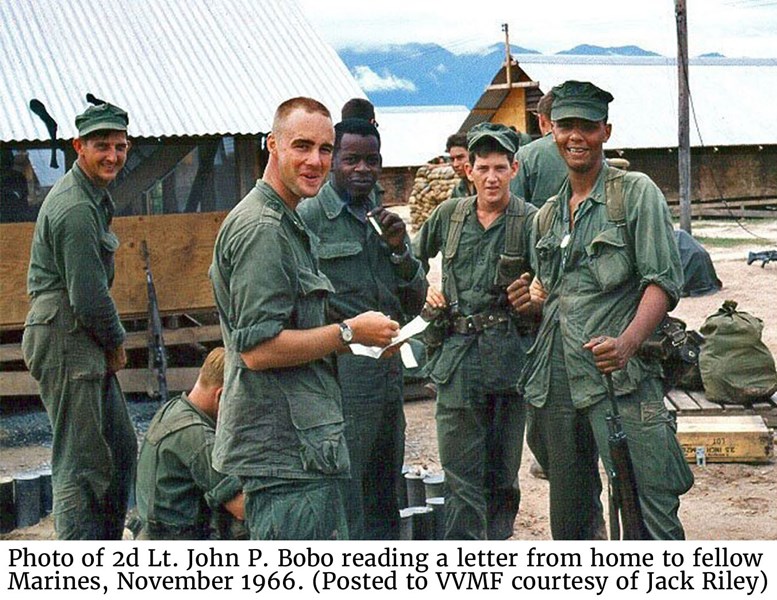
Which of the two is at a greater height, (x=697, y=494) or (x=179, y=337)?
(x=179, y=337)

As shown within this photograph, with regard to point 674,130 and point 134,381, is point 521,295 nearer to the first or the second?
point 134,381

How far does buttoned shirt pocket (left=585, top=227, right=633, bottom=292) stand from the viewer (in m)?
4.37

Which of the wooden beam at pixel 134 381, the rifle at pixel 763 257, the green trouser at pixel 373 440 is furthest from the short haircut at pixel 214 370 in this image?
the rifle at pixel 763 257

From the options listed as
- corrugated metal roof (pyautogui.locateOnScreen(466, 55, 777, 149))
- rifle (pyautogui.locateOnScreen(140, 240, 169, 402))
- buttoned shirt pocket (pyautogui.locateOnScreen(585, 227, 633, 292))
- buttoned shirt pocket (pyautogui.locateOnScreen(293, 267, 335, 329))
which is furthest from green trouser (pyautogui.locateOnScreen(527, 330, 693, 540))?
corrugated metal roof (pyautogui.locateOnScreen(466, 55, 777, 149))

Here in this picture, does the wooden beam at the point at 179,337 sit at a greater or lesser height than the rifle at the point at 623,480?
greater

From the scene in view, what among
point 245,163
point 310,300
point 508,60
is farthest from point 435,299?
point 508,60

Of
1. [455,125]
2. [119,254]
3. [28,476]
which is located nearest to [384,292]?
[28,476]

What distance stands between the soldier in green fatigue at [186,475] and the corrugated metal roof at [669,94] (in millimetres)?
27155

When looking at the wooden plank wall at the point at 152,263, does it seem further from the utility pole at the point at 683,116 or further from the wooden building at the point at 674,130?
the wooden building at the point at 674,130

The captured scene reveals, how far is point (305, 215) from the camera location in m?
5.01

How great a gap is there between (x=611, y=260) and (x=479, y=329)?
115 centimetres

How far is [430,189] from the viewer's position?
84.5ft

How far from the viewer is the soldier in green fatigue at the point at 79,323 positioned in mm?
5086
